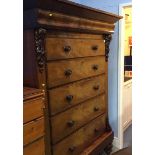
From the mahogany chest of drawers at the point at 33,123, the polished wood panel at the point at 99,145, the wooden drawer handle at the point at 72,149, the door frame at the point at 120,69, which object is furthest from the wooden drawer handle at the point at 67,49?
the door frame at the point at 120,69

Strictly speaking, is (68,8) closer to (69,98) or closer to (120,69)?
(69,98)

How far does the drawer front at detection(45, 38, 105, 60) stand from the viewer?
1.64 meters

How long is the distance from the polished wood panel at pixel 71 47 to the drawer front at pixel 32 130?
0.53m

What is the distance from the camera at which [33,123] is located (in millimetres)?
1311

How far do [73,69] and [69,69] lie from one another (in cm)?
7

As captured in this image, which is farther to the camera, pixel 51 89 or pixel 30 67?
pixel 51 89

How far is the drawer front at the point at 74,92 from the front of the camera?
1.71m

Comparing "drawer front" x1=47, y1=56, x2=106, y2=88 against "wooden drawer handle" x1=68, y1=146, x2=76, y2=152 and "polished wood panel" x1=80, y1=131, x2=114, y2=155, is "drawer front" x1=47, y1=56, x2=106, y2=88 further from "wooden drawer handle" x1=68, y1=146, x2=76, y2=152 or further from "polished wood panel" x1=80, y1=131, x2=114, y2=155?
"polished wood panel" x1=80, y1=131, x2=114, y2=155

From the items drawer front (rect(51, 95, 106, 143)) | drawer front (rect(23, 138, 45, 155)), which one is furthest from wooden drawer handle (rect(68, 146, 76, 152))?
drawer front (rect(23, 138, 45, 155))

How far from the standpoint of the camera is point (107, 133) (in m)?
2.54

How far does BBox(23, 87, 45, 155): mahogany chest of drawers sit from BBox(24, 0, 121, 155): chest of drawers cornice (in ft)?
0.76
